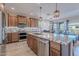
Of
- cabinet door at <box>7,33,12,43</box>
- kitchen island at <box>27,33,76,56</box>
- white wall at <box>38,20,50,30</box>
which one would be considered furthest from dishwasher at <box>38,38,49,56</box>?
cabinet door at <box>7,33,12,43</box>

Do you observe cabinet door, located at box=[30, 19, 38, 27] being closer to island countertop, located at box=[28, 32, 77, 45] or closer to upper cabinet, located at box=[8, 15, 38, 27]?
upper cabinet, located at box=[8, 15, 38, 27]

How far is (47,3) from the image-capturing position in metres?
2.27

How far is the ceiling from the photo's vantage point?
7.20ft

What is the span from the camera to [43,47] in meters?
2.42

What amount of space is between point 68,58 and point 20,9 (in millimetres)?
1456

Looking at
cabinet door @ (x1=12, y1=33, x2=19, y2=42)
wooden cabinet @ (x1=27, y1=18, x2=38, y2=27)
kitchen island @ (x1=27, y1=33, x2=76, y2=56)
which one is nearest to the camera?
kitchen island @ (x1=27, y1=33, x2=76, y2=56)

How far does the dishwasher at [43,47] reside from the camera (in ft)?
7.66

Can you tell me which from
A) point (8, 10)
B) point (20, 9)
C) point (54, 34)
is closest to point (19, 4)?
point (20, 9)

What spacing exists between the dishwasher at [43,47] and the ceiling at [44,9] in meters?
0.56

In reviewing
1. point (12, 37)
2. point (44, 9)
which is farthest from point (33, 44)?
point (44, 9)

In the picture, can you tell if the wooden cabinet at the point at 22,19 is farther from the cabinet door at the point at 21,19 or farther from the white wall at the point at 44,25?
the white wall at the point at 44,25

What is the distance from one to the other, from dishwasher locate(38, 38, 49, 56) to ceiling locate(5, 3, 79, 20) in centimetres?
56

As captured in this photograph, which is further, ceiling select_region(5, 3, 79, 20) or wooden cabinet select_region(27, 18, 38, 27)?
wooden cabinet select_region(27, 18, 38, 27)

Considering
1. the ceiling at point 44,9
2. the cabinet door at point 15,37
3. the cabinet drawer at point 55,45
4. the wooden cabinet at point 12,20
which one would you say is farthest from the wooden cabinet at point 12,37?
the cabinet drawer at point 55,45
